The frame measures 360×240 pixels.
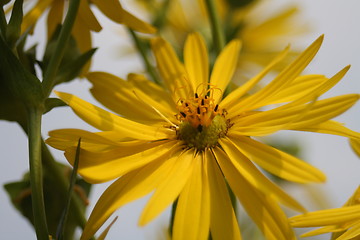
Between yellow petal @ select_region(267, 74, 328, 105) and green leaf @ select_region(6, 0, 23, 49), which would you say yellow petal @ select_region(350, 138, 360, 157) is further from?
green leaf @ select_region(6, 0, 23, 49)

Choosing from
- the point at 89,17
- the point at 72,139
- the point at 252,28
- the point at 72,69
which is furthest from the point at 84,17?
the point at 252,28

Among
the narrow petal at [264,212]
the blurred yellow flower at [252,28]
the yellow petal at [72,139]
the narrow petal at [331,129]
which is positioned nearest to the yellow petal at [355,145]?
the narrow petal at [331,129]

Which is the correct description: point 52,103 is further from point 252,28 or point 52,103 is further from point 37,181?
point 252,28

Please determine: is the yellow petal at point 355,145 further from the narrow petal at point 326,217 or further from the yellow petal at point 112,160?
the yellow petal at point 112,160

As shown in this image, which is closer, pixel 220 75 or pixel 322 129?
pixel 322 129

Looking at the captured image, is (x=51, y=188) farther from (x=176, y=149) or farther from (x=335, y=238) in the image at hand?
(x=335, y=238)

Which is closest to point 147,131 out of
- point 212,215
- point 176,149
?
point 176,149
